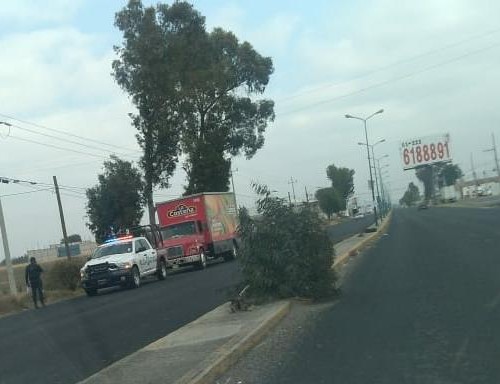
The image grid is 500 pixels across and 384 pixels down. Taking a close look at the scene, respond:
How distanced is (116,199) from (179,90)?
30.7 ft

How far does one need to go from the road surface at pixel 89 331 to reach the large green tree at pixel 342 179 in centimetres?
13360

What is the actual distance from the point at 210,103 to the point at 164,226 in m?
15.3

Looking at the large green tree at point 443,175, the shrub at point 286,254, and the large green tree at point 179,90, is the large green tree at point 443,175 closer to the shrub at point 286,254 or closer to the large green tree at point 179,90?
the large green tree at point 179,90

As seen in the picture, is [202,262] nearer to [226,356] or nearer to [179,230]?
[179,230]

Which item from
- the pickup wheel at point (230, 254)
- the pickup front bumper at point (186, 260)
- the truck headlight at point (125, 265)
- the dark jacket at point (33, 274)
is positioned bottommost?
the pickup wheel at point (230, 254)

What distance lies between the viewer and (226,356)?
8883 mm

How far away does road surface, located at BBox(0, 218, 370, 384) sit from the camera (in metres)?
10.4

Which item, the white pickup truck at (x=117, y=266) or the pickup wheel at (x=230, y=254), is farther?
the pickup wheel at (x=230, y=254)

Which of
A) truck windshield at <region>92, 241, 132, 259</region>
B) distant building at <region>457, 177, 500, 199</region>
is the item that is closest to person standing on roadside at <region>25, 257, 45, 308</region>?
truck windshield at <region>92, 241, 132, 259</region>

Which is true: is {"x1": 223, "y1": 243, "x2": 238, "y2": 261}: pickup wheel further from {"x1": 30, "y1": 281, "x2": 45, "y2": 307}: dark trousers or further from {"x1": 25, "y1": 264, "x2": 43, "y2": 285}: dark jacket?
{"x1": 25, "y1": 264, "x2": 43, "y2": 285}: dark jacket

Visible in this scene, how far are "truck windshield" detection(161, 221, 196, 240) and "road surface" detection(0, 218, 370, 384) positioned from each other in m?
11.7

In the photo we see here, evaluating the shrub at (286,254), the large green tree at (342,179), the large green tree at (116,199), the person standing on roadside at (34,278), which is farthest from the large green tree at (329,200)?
the shrub at (286,254)

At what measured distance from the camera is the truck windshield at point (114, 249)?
89.8 ft

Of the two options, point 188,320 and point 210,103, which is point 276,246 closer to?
point 188,320
